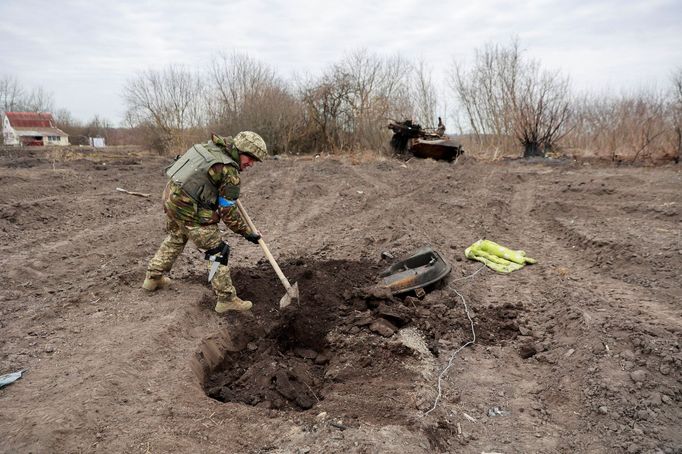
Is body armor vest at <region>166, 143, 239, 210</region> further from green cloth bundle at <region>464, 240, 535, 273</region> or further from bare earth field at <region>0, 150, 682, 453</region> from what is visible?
green cloth bundle at <region>464, 240, 535, 273</region>

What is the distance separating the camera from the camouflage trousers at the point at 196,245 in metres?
4.70

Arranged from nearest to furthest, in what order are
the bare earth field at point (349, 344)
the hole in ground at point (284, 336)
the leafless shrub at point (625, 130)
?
the bare earth field at point (349, 344), the hole in ground at point (284, 336), the leafless shrub at point (625, 130)

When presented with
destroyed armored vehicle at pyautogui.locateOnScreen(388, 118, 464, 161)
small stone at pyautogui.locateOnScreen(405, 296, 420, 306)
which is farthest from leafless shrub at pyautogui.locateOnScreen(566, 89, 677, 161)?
small stone at pyautogui.locateOnScreen(405, 296, 420, 306)

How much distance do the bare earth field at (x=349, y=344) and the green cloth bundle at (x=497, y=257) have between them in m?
0.16

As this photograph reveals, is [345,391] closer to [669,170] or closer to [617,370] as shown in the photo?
[617,370]

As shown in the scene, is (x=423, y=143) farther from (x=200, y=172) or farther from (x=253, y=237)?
(x=200, y=172)

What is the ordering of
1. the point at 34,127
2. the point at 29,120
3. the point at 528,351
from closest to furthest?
the point at 528,351
the point at 34,127
the point at 29,120

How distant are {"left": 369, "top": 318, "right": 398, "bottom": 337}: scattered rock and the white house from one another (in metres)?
54.9

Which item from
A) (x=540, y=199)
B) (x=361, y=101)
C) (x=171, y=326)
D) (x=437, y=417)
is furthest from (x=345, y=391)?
(x=361, y=101)

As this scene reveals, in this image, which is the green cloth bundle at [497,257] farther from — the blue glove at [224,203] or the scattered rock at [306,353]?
the blue glove at [224,203]

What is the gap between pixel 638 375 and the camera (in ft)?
11.5

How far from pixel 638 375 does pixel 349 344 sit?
2.30 metres

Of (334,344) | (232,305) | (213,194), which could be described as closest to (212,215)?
(213,194)

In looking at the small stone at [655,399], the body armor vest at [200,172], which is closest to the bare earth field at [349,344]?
the small stone at [655,399]
